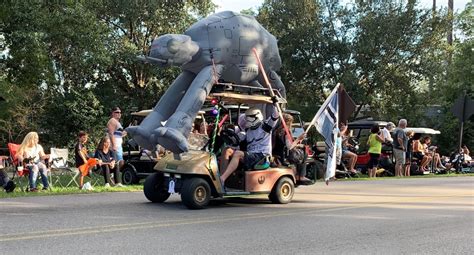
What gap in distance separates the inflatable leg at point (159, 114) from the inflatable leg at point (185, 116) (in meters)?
0.49

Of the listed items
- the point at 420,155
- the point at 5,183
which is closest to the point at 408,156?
the point at 420,155

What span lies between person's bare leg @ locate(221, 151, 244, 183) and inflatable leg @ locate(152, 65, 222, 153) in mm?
1073

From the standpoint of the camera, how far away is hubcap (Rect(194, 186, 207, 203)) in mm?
9516

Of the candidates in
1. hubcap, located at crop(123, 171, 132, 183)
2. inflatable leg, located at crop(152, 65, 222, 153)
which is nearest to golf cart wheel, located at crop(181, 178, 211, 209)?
inflatable leg, located at crop(152, 65, 222, 153)

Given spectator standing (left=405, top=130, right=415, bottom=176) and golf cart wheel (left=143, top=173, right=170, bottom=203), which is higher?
spectator standing (left=405, top=130, right=415, bottom=176)

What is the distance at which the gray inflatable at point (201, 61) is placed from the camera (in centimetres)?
1180

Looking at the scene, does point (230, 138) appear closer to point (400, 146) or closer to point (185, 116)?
point (185, 116)

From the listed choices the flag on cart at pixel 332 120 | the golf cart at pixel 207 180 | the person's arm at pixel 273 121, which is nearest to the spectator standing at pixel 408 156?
the flag on cart at pixel 332 120

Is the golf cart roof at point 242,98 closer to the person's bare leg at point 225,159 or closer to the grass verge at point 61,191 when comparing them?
the person's bare leg at point 225,159

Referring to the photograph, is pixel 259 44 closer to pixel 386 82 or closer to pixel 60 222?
pixel 60 222

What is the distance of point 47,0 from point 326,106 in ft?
41.0

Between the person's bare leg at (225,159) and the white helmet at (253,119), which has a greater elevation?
the white helmet at (253,119)

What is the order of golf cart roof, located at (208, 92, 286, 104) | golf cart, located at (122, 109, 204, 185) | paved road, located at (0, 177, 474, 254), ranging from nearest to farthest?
paved road, located at (0, 177, 474, 254) → golf cart roof, located at (208, 92, 286, 104) → golf cart, located at (122, 109, 204, 185)

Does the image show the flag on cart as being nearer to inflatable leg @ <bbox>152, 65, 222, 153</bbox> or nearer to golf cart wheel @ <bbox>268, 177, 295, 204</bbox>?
golf cart wheel @ <bbox>268, 177, 295, 204</bbox>
